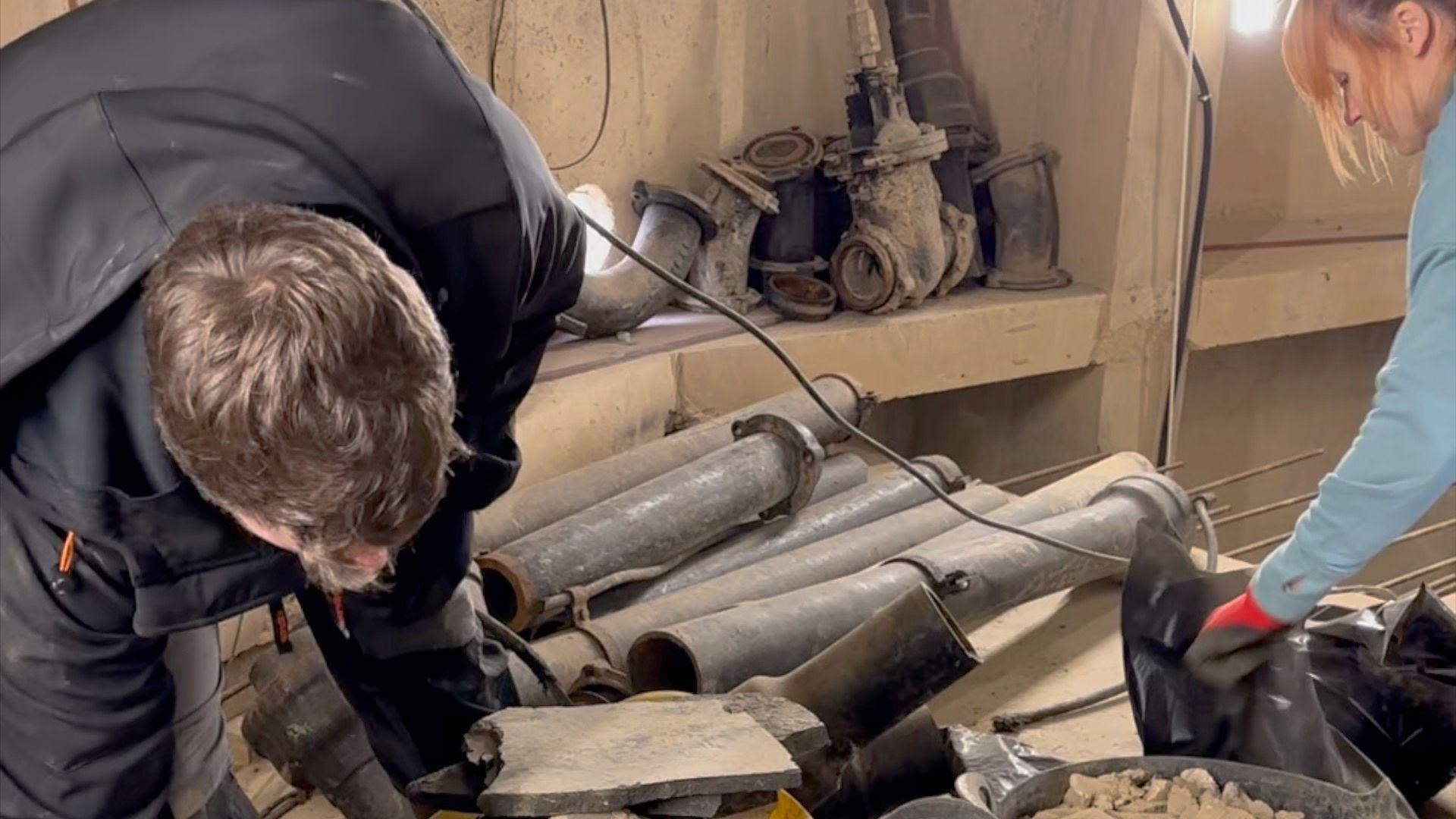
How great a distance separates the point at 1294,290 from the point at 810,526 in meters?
2.70

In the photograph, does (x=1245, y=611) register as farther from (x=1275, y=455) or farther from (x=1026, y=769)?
(x=1275, y=455)

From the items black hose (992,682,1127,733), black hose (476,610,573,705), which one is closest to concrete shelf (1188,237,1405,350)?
black hose (992,682,1127,733)

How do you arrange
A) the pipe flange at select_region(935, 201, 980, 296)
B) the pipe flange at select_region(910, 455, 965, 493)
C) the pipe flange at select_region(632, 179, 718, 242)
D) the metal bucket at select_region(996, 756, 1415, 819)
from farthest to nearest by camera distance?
the pipe flange at select_region(935, 201, 980, 296) < the pipe flange at select_region(632, 179, 718, 242) < the pipe flange at select_region(910, 455, 965, 493) < the metal bucket at select_region(996, 756, 1415, 819)

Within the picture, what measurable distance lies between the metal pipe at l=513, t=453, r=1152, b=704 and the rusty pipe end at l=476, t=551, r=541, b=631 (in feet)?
0.24

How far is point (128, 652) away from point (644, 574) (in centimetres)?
121

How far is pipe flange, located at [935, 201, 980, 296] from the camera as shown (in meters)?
4.03

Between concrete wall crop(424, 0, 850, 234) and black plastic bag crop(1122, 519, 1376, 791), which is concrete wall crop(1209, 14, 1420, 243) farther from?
black plastic bag crop(1122, 519, 1376, 791)

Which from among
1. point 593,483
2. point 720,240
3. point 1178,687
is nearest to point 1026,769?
point 1178,687

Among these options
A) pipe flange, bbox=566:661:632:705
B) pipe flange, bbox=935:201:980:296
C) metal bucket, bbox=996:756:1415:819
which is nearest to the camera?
metal bucket, bbox=996:756:1415:819

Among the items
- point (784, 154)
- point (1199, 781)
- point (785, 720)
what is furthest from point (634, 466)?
point (784, 154)

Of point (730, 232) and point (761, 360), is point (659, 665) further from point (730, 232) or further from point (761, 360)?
point (730, 232)

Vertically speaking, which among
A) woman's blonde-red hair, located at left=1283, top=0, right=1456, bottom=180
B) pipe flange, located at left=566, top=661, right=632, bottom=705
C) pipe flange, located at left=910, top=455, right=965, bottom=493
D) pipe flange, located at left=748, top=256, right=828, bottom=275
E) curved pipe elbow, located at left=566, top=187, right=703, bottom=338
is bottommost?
pipe flange, located at left=910, top=455, right=965, bottom=493

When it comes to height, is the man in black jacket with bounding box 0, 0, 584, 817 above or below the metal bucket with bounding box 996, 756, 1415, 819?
above

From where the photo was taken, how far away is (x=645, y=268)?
11.1ft
